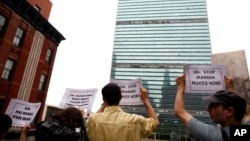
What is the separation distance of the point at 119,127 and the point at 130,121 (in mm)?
139

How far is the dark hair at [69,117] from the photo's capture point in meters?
2.66

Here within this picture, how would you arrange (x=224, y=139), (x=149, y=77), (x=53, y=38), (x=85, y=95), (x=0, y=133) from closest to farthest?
1. (x=224, y=139)
2. (x=0, y=133)
3. (x=85, y=95)
4. (x=53, y=38)
5. (x=149, y=77)

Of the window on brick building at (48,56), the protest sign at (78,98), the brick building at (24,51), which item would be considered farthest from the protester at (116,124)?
the window on brick building at (48,56)

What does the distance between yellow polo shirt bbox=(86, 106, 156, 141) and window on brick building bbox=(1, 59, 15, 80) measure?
16407mm

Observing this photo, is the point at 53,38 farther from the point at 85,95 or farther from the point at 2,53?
the point at 85,95

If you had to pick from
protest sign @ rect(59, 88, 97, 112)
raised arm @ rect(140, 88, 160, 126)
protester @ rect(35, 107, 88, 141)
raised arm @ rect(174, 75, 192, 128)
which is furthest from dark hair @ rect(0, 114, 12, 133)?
raised arm @ rect(174, 75, 192, 128)

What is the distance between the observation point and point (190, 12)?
132 m

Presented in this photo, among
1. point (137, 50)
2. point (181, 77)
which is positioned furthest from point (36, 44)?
point (137, 50)

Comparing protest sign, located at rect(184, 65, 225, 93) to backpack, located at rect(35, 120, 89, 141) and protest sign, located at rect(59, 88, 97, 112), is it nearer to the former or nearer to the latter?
backpack, located at rect(35, 120, 89, 141)

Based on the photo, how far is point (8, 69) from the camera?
16.5 m

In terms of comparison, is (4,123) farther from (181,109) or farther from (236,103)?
(236,103)

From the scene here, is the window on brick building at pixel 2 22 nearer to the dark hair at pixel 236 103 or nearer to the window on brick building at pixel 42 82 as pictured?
the window on brick building at pixel 42 82

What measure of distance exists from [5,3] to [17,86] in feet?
22.0

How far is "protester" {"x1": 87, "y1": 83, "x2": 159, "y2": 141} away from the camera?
7.30 feet
